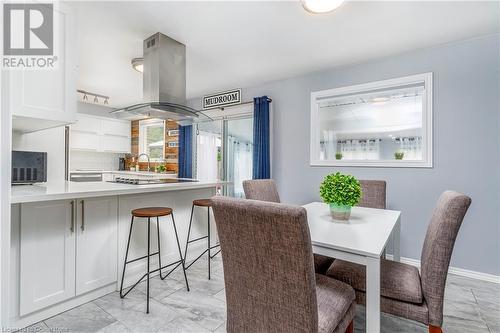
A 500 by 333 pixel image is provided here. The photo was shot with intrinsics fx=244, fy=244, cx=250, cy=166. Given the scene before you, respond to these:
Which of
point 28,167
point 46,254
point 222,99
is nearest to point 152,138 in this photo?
point 222,99

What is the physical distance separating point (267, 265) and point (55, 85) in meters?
1.89

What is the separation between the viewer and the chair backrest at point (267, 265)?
2.85ft

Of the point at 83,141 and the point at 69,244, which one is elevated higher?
the point at 83,141

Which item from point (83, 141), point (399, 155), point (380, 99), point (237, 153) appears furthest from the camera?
point (83, 141)

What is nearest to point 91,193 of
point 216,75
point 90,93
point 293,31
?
point 293,31

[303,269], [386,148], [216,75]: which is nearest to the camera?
[303,269]

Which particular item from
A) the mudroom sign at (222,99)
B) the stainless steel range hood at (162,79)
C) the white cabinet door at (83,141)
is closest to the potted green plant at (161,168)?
the white cabinet door at (83,141)

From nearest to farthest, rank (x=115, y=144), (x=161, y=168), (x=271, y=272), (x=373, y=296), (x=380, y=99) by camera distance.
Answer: (x=271, y=272)
(x=373, y=296)
(x=380, y=99)
(x=161, y=168)
(x=115, y=144)

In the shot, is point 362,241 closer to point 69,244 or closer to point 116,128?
point 69,244

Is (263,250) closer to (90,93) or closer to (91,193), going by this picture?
(91,193)

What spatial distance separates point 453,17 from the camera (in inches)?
85.2

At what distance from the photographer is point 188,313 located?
1838 millimetres

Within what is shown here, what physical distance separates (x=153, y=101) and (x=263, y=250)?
2185 mm

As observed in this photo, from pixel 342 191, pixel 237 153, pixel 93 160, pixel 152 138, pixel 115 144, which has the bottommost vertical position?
pixel 342 191
